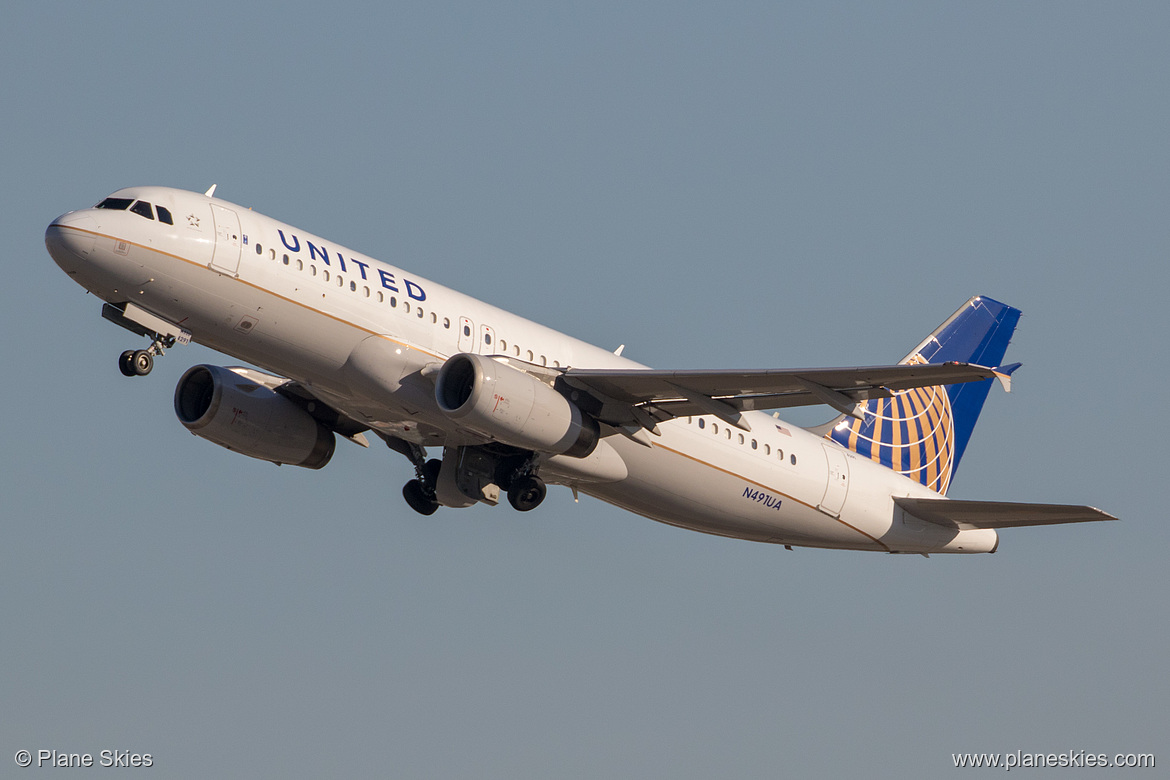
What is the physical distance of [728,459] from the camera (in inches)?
1341

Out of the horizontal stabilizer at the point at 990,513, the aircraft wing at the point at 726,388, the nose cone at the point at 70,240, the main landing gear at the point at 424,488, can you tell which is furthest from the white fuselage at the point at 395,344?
the main landing gear at the point at 424,488

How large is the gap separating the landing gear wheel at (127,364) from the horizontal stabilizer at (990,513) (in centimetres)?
1873

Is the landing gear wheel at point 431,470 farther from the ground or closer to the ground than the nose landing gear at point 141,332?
closer to the ground

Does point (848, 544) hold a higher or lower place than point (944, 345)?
lower

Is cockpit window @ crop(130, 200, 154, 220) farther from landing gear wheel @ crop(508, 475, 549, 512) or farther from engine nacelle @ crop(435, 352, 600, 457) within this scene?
landing gear wheel @ crop(508, 475, 549, 512)

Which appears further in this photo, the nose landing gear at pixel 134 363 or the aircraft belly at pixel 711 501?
the aircraft belly at pixel 711 501

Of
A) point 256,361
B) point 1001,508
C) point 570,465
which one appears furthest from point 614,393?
point 1001,508

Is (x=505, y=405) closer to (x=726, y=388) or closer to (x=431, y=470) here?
(x=726, y=388)

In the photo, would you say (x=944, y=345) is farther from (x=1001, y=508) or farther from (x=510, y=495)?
(x=510, y=495)

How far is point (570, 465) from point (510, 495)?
6.31 feet

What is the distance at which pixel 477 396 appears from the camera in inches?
1163

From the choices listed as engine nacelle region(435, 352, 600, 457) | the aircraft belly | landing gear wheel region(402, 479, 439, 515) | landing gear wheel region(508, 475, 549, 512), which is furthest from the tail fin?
landing gear wheel region(402, 479, 439, 515)

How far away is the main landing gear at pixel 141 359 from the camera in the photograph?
28984mm

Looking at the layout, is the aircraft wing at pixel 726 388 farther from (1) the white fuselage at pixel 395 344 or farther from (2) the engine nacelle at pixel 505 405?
(2) the engine nacelle at pixel 505 405
